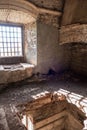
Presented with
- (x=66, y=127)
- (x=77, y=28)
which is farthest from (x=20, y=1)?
(x=66, y=127)

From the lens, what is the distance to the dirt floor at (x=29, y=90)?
261cm

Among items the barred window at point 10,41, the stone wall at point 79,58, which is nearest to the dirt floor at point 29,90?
the stone wall at point 79,58

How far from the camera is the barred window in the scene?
14.9 feet

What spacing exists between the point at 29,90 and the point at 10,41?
1.95 meters

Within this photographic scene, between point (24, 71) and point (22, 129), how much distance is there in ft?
7.32

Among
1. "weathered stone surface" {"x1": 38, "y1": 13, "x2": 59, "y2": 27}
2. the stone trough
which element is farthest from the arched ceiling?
the stone trough

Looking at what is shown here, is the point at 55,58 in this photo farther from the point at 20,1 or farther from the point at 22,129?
the point at 22,129

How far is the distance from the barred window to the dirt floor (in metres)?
1.19

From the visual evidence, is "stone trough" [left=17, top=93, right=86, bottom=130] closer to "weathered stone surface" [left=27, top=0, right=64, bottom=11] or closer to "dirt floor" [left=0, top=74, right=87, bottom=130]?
"dirt floor" [left=0, top=74, right=87, bottom=130]

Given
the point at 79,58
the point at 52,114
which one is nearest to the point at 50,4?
the point at 79,58

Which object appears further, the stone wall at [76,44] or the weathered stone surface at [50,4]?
the stone wall at [76,44]

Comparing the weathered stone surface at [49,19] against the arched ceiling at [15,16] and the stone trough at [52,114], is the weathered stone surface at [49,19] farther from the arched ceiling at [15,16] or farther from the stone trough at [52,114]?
→ the stone trough at [52,114]

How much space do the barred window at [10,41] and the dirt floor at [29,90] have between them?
46.9 inches

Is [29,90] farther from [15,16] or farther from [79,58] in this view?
[79,58]
